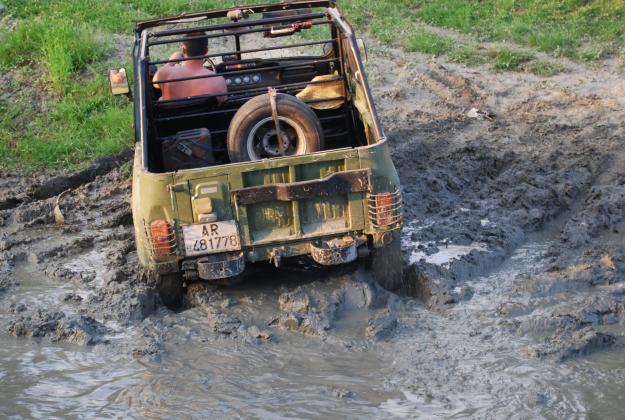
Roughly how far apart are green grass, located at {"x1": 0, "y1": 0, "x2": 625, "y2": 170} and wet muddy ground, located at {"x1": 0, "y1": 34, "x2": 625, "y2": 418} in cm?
137

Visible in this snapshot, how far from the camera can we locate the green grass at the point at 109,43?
1070 centimetres

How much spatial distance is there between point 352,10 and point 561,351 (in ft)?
29.5

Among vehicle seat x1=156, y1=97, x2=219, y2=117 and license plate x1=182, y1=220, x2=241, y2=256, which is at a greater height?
vehicle seat x1=156, y1=97, x2=219, y2=117

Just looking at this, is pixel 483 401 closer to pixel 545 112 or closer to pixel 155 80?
pixel 155 80

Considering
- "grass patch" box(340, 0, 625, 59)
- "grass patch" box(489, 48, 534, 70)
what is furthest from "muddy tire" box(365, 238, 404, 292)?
"grass patch" box(340, 0, 625, 59)

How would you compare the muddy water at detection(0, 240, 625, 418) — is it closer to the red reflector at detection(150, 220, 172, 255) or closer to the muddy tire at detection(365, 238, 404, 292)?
the muddy tire at detection(365, 238, 404, 292)

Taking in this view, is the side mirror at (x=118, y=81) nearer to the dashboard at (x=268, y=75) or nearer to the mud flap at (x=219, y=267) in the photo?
the dashboard at (x=268, y=75)

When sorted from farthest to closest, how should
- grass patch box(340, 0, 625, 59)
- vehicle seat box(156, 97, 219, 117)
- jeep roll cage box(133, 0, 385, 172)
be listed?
grass patch box(340, 0, 625, 59) < vehicle seat box(156, 97, 219, 117) < jeep roll cage box(133, 0, 385, 172)

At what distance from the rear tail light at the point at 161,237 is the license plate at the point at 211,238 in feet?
0.32

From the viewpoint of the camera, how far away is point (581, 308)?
6.17 metres

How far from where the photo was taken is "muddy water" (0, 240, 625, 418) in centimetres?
533

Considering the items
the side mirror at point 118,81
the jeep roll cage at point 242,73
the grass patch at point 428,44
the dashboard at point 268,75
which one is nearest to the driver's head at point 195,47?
the jeep roll cage at point 242,73

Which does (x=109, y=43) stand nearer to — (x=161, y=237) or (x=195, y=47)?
(x=195, y=47)

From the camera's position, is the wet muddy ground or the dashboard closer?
the wet muddy ground
